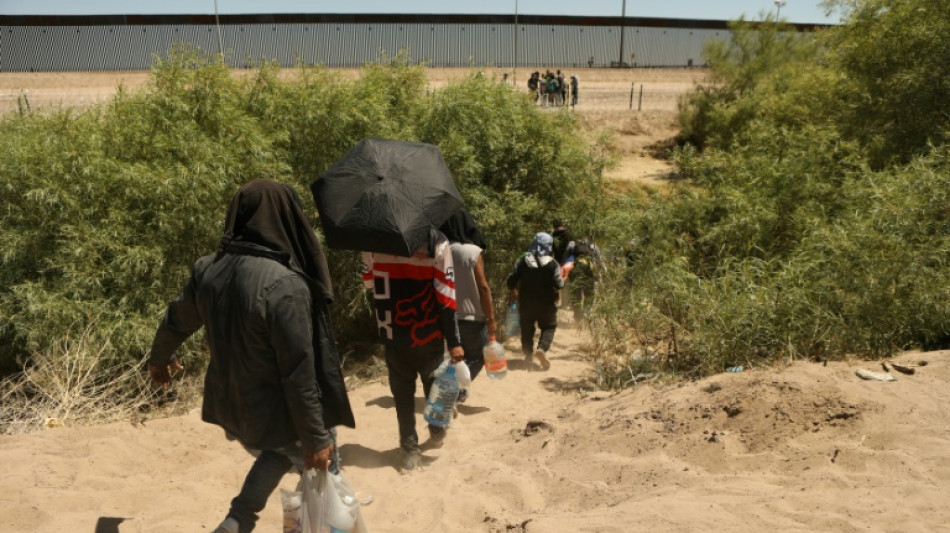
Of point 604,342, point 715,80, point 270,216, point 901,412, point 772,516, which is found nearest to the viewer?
point 270,216

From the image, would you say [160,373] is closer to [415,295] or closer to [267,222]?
[267,222]

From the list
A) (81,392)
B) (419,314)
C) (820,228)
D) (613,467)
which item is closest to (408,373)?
(419,314)

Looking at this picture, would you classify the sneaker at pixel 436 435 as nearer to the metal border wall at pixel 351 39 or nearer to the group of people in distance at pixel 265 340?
the group of people in distance at pixel 265 340

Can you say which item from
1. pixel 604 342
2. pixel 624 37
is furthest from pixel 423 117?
pixel 624 37

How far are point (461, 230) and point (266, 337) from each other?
2.37 m

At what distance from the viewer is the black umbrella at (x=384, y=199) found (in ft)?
13.9

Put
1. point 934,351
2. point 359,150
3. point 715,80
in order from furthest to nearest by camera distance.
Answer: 1. point 715,80
2. point 934,351
3. point 359,150

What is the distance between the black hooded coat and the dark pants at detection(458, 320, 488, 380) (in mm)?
2297

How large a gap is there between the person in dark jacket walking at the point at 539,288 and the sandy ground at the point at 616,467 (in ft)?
6.24

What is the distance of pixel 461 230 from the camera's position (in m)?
5.24

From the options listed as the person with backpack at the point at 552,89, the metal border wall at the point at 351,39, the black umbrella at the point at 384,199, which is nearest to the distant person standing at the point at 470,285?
the black umbrella at the point at 384,199

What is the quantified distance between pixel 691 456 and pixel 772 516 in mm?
874

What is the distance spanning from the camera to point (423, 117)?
28.4 ft

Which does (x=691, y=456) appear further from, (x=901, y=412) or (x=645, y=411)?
(x=901, y=412)
